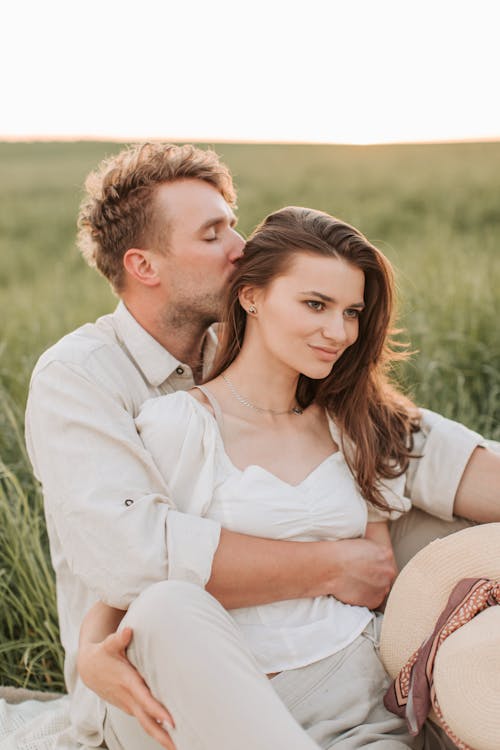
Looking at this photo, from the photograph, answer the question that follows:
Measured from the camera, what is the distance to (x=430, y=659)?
7.08ft

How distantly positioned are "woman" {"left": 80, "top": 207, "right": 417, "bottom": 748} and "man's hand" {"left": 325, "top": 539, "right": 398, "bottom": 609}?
37 mm

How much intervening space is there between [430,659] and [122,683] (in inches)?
28.2

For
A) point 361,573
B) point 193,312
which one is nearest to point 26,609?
point 193,312

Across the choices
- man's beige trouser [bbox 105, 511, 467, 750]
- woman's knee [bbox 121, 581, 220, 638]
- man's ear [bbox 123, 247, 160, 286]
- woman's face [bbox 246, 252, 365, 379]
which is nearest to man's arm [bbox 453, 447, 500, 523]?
woman's face [bbox 246, 252, 365, 379]

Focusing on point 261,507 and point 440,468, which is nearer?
point 261,507

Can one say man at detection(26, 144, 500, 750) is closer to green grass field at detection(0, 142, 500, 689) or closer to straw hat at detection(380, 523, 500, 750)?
straw hat at detection(380, 523, 500, 750)

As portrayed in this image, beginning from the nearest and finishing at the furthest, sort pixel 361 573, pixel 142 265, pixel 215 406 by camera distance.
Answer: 1. pixel 361 573
2. pixel 215 406
3. pixel 142 265

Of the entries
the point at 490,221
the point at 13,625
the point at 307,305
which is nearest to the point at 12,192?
the point at 490,221

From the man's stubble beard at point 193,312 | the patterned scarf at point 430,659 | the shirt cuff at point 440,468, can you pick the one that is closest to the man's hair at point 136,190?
the man's stubble beard at point 193,312

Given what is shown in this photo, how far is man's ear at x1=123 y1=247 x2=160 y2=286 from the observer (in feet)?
10.1

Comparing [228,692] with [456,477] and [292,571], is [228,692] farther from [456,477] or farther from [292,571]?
[456,477]

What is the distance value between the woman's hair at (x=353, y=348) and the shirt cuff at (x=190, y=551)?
0.58 metres

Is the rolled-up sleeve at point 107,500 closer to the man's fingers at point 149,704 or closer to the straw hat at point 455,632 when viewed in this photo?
the man's fingers at point 149,704

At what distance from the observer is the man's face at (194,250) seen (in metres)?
2.98
